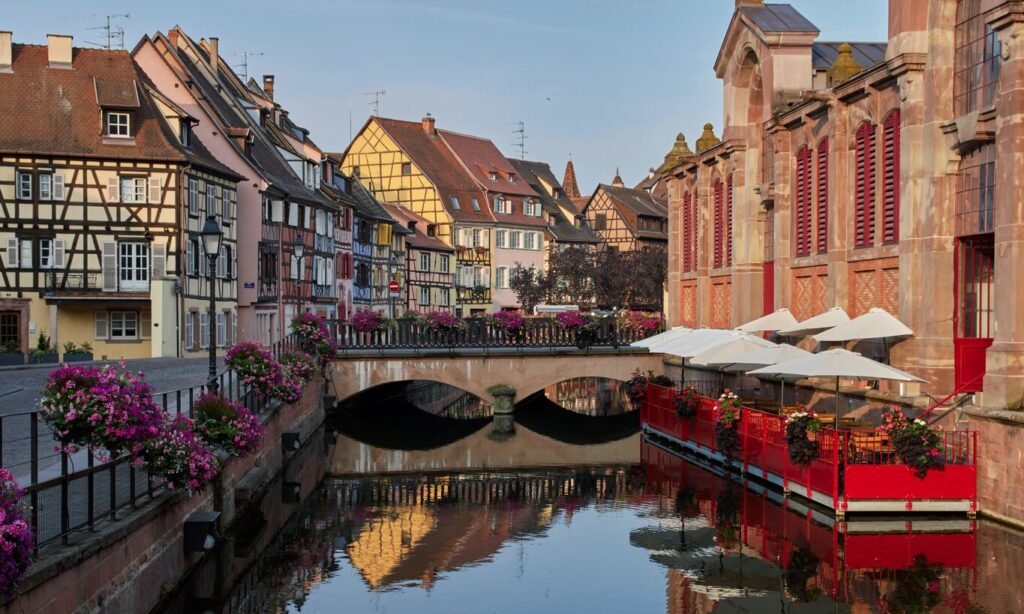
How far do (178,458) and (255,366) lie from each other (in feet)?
30.4

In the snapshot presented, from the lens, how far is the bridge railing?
132 ft

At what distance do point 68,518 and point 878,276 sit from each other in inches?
741

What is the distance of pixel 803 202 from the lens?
3064 cm

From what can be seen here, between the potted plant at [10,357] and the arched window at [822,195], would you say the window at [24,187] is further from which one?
the arched window at [822,195]

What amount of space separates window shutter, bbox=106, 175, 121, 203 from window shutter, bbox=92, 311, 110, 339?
4026 millimetres

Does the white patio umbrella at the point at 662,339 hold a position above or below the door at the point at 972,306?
below

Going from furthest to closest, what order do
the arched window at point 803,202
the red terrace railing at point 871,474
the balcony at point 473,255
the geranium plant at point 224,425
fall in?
the balcony at point 473,255
the arched window at point 803,202
the red terrace railing at point 871,474
the geranium plant at point 224,425

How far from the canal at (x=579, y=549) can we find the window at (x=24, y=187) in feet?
57.3

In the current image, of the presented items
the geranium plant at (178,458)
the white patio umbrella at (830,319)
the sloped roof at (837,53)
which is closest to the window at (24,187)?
the sloped roof at (837,53)

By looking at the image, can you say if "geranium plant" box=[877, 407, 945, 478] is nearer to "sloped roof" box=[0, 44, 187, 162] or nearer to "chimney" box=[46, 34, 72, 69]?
"sloped roof" box=[0, 44, 187, 162]

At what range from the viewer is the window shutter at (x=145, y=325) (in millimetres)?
43188

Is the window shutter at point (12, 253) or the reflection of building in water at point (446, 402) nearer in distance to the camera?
the window shutter at point (12, 253)

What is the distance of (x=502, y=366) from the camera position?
1591 inches

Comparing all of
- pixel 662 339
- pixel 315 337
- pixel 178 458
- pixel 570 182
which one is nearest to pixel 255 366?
pixel 178 458
